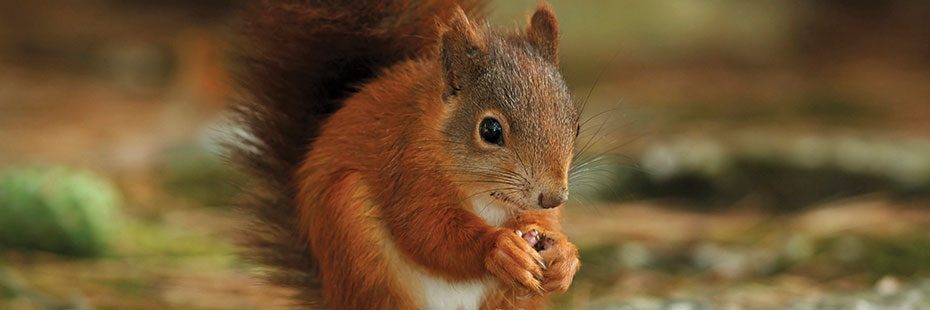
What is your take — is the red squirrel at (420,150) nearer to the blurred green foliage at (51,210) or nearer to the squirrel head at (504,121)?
the squirrel head at (504,121)

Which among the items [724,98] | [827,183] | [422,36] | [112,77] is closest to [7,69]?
[112,77]

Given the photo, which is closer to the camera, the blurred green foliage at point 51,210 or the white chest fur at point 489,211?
the white chest fur at point 489,211

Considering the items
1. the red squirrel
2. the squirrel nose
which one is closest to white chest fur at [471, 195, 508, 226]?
the red squirrel

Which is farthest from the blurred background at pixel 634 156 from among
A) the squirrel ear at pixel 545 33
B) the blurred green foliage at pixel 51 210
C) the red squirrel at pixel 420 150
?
the red squirrel at pixel 420 150

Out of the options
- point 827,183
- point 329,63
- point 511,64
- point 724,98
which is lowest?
point 511,64

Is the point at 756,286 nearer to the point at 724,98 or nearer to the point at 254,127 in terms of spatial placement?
the point at 254,127

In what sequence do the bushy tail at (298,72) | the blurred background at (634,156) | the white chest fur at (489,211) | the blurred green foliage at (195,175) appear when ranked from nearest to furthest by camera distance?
1. the white chest fur at (489,211)
2. the bushy tail at (298,72)
3. the blurred background at (634,156)
4. the blurred green foliage at (195,175)

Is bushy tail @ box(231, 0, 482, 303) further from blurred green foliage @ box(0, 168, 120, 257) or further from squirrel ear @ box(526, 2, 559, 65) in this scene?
blurred green foliage @ box(0, 168, 120, 257)
